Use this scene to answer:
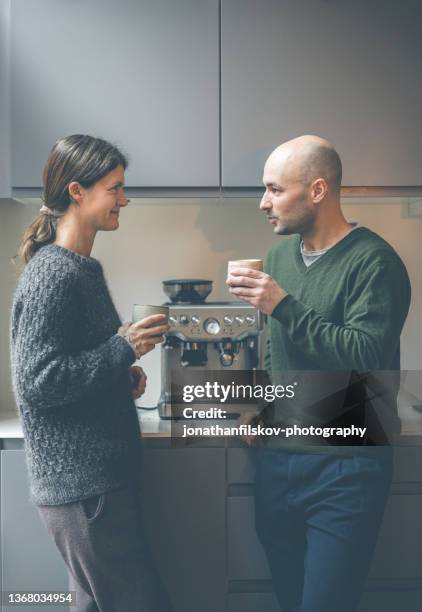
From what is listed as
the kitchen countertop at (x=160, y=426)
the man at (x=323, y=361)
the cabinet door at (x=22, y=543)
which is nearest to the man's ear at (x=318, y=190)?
the man at (x=323, y=361)

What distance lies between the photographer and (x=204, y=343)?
156cm

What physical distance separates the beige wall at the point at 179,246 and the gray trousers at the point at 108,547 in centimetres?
27

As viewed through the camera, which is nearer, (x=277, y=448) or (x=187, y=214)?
(x=277, y=448)

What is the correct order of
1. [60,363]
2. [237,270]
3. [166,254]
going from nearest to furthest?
[60,363] → [237,270] → [166,254]

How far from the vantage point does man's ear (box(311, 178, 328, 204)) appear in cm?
147

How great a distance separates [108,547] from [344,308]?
2.11 ft

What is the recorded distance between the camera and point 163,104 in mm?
1600

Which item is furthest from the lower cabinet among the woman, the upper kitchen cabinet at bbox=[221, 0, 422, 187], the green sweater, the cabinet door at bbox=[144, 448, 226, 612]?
the upper kitchen cabinet at bbox=[221, 0, 422, 187]

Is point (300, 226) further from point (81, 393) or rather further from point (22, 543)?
point (22, 543)

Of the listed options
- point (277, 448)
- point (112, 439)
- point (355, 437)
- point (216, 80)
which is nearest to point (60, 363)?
point (112, 439)

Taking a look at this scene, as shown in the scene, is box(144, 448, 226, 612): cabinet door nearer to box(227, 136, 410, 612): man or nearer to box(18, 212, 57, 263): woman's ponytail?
box(227, 136, 410, 612): man

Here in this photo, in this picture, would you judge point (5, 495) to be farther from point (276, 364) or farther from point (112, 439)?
point (276, 364)

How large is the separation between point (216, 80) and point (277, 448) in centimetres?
82

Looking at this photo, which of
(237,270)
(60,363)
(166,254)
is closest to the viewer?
(60,363)
